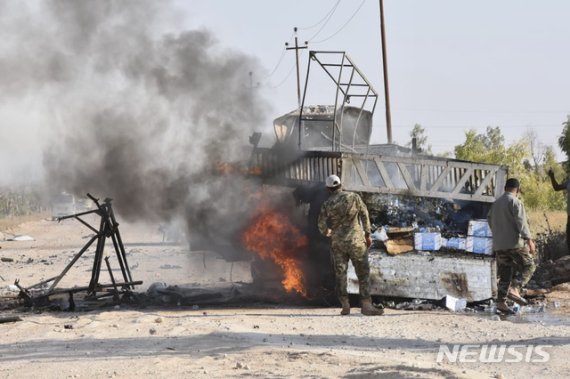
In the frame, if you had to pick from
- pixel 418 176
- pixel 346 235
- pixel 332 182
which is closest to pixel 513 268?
pixel 418 176

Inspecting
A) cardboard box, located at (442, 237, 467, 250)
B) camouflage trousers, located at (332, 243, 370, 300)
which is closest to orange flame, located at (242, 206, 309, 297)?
camouflage trousers, located at (332, 243, 370, 300)

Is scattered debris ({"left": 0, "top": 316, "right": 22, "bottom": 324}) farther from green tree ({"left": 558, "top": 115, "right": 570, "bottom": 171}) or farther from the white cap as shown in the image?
green tree ({"left": 558, "top": 115, "right": 570, "bottom": 171})

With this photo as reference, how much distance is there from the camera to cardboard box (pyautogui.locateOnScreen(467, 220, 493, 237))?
9.97 metres

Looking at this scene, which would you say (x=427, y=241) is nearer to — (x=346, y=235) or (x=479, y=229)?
(x=479, y=229)

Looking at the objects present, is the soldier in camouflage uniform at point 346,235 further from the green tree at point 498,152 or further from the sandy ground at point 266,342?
the green tree at point 498,152

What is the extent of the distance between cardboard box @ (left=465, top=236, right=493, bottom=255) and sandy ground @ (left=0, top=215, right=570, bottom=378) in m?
1.10

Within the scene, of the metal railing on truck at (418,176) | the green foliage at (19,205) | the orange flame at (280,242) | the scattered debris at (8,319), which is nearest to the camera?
the scattered debris at (8,319)

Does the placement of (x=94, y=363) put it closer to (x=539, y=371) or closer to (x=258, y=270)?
(x=539, y=371)

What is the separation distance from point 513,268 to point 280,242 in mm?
3439

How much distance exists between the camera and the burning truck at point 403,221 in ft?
32.4

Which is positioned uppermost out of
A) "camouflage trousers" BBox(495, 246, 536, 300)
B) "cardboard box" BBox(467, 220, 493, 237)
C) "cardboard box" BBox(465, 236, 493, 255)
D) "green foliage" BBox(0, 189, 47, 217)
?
"green foliage" BBox(0, 189, 47, 217)

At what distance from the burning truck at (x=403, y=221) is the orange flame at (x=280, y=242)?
0.05 ft

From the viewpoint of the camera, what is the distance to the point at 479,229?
9.98m

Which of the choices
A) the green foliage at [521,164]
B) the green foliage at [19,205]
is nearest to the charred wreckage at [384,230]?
the green foliage at [521,164]
